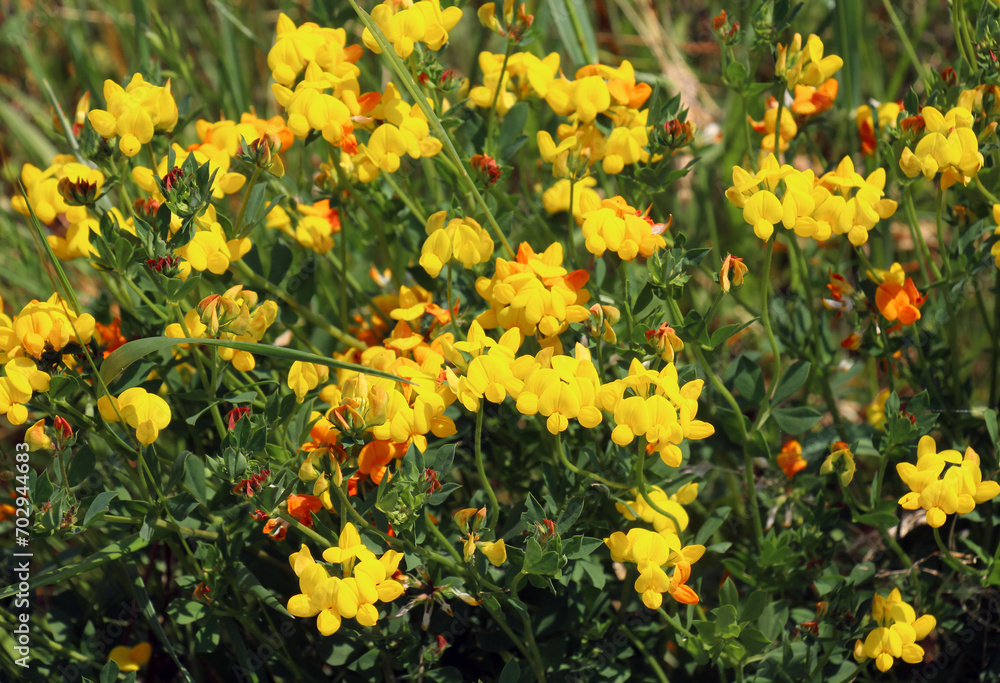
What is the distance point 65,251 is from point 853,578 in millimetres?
1660

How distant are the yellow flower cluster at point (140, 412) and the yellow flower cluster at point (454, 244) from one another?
0.48 m

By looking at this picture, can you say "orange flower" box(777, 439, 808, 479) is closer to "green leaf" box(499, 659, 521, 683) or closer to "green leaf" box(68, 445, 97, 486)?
"green leaf" box(499, 659, 521, 683)

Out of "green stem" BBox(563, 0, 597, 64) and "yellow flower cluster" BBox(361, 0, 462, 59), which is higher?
"yellow flower cluster" BBox(361, 0, 462, 59)

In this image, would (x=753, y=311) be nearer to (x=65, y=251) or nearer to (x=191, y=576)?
(x=191, y=576)

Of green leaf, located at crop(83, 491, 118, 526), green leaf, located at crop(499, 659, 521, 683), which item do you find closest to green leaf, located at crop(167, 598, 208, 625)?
green leaf, located at crop(83, 491, 118, 526)

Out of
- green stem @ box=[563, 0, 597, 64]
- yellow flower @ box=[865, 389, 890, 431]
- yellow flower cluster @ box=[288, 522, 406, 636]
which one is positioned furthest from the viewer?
green stem @ box=[563, 0, 597, 64]

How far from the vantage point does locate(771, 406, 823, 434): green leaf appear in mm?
1650

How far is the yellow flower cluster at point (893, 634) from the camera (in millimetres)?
1445

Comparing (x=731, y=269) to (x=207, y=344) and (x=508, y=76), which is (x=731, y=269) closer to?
(x=508, y=76)

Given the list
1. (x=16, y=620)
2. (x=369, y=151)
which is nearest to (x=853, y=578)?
(x=369, y=151)

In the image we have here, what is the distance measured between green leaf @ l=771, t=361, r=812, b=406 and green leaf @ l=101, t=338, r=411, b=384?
0.80 m

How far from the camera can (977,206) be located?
5.90ft

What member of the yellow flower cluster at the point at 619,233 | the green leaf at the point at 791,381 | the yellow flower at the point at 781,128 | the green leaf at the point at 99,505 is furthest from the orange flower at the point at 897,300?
the green leaf at the point at 99,505

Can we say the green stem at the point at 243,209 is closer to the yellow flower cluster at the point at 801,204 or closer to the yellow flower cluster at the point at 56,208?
the yellow flower cluster at the point at 56,208
